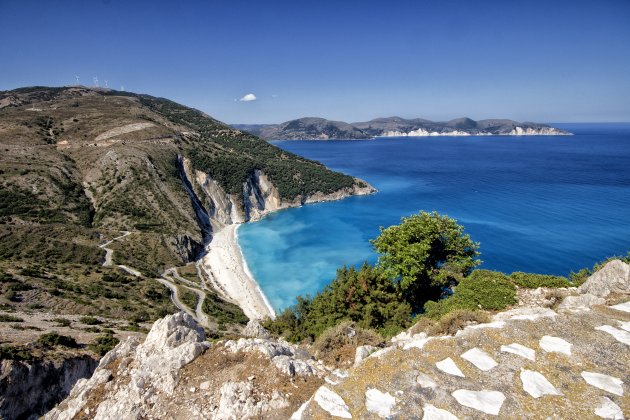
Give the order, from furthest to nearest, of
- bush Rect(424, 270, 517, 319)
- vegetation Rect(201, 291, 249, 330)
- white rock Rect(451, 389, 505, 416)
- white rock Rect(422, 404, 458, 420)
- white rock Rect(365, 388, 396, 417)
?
vegetation Rect(201, 291, 249, 330)
bush Rect(424, 270, 517, 319)
white rock Rect(365, 388, 396, 417)
white rock Rect(451, 389, 505, 416)
white rock Rect(422, 404, 458, 420)

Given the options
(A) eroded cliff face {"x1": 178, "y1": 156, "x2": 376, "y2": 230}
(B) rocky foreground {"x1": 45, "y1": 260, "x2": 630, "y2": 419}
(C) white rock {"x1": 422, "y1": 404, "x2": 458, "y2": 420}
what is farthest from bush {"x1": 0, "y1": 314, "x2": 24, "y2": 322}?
(A) eroded cliff face {"x1": 178, "y1": 156, "x2": 376, "y2": 230}

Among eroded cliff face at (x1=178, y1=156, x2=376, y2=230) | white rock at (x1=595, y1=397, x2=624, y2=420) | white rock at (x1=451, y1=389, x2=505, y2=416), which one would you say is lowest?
eroded cliff face at (x1=178, y1=156, x2=376, y2=230)

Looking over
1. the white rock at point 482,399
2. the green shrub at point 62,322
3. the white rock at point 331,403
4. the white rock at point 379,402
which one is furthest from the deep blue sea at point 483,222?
the white rock at point 482,399

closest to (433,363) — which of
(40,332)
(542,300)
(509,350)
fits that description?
(509,350)

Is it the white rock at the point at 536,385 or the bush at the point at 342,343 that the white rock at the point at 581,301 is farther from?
the bush at the point at 342,343

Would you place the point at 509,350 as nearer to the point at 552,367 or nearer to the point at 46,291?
the point at 552,367

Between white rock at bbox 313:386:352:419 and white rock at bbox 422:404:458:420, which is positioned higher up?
white rock at bbox 422:404:458:420

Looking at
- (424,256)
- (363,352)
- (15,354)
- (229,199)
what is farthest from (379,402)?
(229,199)

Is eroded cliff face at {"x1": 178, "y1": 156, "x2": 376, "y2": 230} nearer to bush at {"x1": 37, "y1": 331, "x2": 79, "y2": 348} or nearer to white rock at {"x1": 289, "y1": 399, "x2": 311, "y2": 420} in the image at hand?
bush at {"x1": 37, "y1": 331, "x2": 79, "y2": 348}
